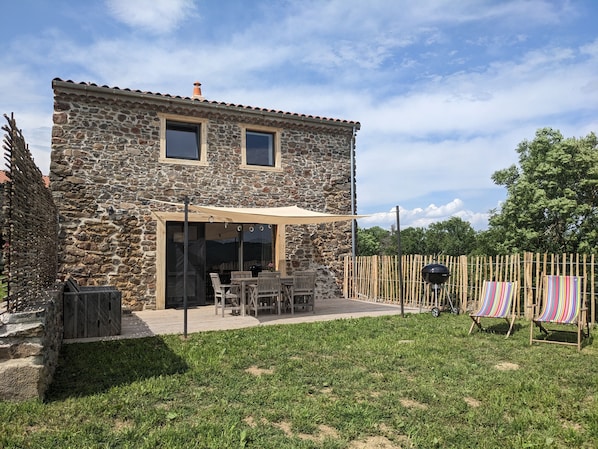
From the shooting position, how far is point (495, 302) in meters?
6.55

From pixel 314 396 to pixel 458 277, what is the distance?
224 inches

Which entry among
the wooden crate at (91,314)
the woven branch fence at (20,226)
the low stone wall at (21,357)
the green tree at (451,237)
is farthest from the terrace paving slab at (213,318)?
the green tree at (451,237)

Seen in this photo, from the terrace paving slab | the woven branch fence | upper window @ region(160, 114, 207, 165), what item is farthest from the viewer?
upper window @ region(160, 114, 207, 165)

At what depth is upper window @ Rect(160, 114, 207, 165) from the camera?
9.54 meters

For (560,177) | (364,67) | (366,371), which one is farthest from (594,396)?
(560,177)

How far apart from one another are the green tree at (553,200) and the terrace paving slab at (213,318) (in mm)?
9074

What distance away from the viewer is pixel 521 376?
13.6ft

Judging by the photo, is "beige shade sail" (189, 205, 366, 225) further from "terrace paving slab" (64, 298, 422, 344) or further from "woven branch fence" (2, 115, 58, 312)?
"woven branch fence" (2, 115, 58, 312)

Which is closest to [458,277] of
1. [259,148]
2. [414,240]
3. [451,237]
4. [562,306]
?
[562,306]

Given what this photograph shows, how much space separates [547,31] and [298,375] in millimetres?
7111

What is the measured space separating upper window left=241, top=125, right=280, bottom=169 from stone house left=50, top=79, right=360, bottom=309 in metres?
0.03

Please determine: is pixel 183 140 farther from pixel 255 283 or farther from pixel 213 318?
pixel 213 318

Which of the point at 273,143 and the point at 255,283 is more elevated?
the point at 273,143

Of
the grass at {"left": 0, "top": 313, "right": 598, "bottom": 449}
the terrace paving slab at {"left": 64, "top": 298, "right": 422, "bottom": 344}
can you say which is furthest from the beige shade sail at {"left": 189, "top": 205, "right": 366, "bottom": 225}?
the grass at {"left": 0, "top": 313, "right": 598, "bottom": 449}
